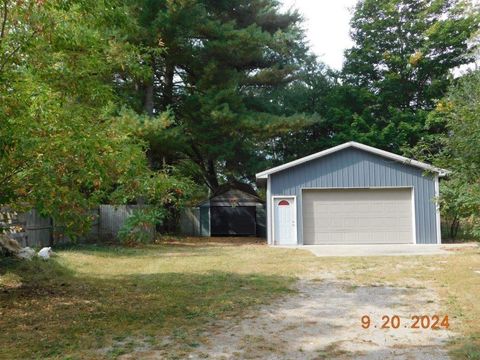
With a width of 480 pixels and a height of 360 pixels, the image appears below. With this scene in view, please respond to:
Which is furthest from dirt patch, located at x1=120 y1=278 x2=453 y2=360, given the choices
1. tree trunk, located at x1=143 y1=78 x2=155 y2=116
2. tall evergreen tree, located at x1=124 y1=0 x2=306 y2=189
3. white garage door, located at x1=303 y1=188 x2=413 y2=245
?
tree trunk, located at x1=143 y1=78 x2=155 y2=116

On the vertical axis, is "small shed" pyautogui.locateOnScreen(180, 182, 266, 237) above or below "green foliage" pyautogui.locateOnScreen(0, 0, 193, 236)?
below

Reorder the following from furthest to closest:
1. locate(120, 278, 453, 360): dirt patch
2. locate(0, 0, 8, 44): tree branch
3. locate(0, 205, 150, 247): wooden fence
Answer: locate(0, 205, 150, 247): wooden fence < locate(0, 0, 8, 44): tree branch < locate(120, 278, 453, 360): dirt patch

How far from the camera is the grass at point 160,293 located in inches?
183

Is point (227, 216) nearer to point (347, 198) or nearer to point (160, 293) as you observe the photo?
point (347, 198)

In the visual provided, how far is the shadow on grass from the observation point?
474 centimetres

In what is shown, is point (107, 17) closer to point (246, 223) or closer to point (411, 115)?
point (246, 223)

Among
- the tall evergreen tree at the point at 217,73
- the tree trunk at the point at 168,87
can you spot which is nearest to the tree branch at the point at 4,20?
the tall evergreen tree at the point at 217,73

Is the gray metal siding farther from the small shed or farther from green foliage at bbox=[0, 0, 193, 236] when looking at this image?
green foliage at bbox=[0, 0, 193, 236]

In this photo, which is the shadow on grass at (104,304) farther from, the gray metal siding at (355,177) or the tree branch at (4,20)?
the gray metal siding at (355,177)

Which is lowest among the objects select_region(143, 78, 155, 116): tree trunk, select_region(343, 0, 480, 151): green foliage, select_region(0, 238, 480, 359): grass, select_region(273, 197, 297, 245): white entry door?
select_region(0, 238, 480, 359): grass

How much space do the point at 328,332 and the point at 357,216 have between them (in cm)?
1268

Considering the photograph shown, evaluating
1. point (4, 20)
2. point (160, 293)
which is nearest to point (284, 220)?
point (160, 293)

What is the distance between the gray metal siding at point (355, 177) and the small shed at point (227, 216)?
19.0ft

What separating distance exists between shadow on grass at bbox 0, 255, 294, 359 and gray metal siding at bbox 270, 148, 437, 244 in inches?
322
